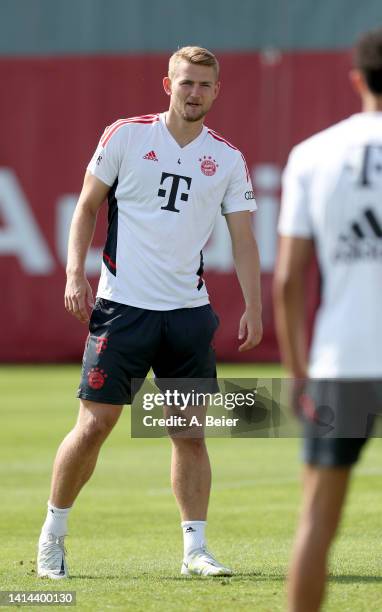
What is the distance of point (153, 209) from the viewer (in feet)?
21.4

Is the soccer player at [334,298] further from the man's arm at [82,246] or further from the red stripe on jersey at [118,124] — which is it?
the red stripe on jersey at [118,124]

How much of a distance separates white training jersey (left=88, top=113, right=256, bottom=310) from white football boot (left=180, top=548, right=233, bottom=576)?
1169mm

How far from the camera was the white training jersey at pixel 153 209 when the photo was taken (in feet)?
21.3

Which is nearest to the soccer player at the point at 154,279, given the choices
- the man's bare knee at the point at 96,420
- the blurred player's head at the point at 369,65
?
the man's bare knee at the point at 96,420

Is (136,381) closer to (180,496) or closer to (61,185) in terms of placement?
(180,496)

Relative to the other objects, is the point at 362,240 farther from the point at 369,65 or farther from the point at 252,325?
the point at 252,325

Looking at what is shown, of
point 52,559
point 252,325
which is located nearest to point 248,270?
point 252,325

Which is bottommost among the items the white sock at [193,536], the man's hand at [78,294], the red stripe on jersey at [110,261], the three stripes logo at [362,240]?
the white sock at [193,536]

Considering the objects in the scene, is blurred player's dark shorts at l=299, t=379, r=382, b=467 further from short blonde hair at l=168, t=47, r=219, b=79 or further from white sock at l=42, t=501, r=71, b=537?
short blonde hair at l=168, t=47, r=219, b=79

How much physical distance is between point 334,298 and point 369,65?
0.73 metres

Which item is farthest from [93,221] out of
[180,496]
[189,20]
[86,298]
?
[189,20]

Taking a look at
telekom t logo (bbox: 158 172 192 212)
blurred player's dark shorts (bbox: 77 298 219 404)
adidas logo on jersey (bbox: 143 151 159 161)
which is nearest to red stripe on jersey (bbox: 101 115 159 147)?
adidas logo on jersey (bbox: 143 151 159 161)

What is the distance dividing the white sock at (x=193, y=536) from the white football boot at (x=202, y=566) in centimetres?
2

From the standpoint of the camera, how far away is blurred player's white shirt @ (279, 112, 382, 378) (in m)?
4.27
